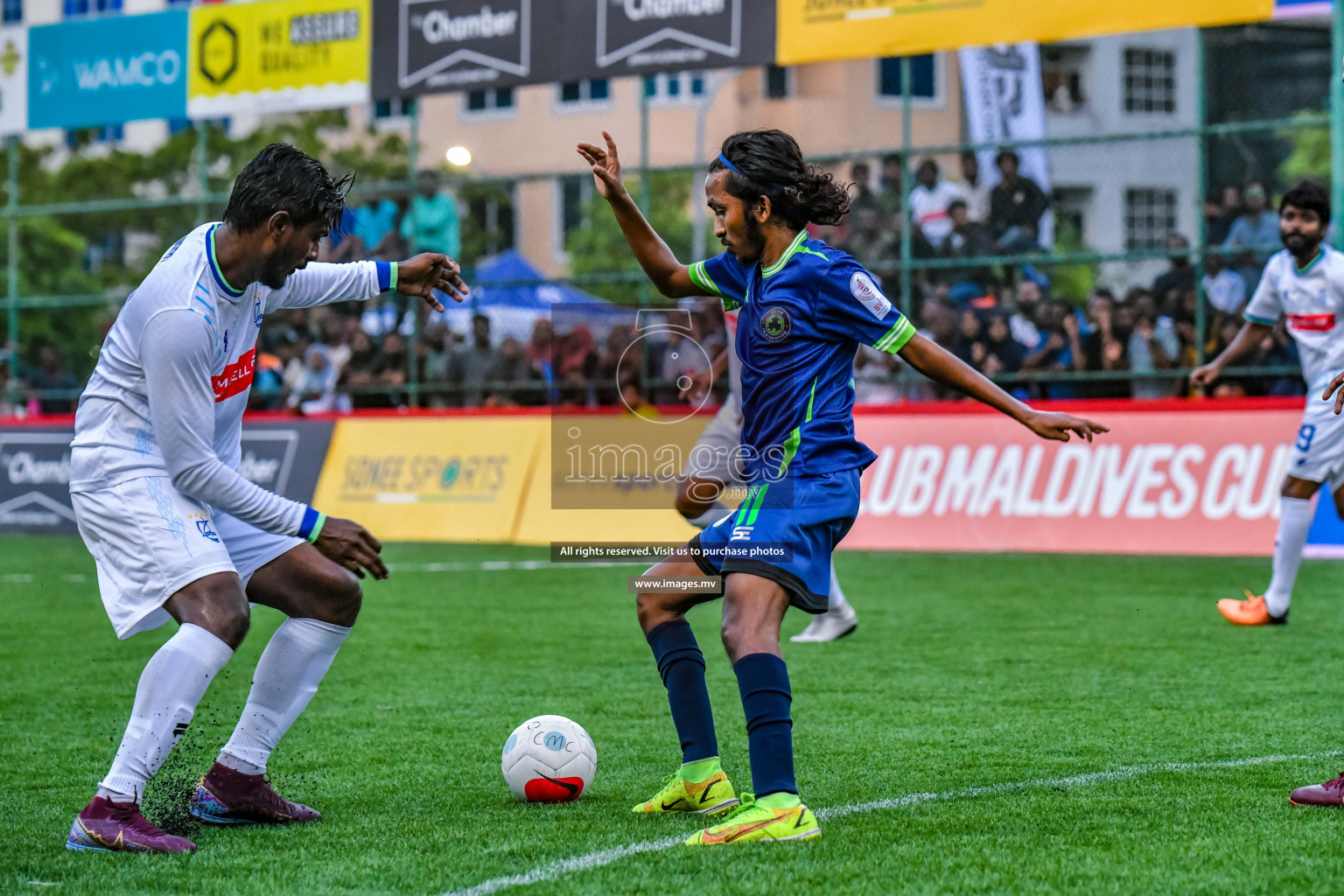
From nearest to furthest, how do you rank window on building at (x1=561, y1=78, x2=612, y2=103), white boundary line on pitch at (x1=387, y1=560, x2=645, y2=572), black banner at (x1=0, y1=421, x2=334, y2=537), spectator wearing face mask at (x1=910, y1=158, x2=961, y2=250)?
1. white boundary line on pitch at (x1=387, y1=560, x2=645, y2=572)
2. spectator wearing face mask at (x1=910, y1=158, x2=961, y2=250)
3. window on building at (x1=561, y1=78, x2=612, y2=103)
4. black banner at (x1=0, y1=421, x2=334, y2=537)

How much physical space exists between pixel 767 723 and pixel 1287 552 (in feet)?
18.9

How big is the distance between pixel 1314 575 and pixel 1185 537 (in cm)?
119

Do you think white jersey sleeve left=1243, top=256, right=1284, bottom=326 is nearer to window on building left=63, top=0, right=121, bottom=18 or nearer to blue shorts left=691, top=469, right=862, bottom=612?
blue shorts left=691, top=469, right=862, bottom=612

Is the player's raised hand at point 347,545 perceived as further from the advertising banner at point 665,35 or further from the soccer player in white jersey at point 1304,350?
the advertising banner at point 665,35

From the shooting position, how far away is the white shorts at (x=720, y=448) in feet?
29.0

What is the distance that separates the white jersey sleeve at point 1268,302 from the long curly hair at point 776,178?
5.61 metres

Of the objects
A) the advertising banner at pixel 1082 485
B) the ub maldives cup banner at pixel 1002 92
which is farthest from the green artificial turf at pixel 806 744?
the ub maldives cup banner at pixel 1002 92

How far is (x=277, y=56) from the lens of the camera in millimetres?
17000

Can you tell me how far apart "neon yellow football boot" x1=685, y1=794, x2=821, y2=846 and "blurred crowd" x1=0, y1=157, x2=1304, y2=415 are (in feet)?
23.9

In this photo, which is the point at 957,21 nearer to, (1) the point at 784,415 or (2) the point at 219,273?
(1) the point at 784,415

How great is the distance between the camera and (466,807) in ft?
16.4

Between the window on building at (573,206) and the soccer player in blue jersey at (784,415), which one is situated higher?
the window on building at (573,206)

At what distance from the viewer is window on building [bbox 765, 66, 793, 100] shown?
2939 centimetres

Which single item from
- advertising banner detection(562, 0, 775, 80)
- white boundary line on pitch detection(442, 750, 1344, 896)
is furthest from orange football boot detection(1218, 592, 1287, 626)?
advertising banner detection(562, 0, 775, 80)
